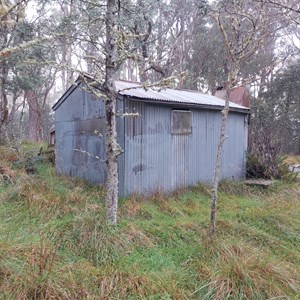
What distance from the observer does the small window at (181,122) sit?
696 centimetres

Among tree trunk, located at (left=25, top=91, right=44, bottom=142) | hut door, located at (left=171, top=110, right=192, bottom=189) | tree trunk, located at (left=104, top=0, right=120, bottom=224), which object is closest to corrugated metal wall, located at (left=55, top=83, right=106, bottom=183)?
hut door, located at (left=171, top=110, right=192, bottom=189)

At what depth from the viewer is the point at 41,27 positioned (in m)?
8.04

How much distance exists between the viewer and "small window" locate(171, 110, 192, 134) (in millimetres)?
6961

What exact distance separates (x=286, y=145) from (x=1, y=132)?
1691cm

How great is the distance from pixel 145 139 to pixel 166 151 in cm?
70

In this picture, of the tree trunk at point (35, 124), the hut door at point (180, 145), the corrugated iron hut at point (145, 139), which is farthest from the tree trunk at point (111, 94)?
the tree trunk at point (35, 124)

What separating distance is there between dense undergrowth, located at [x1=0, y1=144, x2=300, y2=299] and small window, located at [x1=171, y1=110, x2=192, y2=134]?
71.4 inches

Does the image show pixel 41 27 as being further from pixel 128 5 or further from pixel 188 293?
pixel 188 293

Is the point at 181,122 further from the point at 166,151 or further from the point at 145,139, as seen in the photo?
the point at 145,139

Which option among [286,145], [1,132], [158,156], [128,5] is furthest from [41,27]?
[286,145]

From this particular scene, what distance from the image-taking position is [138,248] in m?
3.95

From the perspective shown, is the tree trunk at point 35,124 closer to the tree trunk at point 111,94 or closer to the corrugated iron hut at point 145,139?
the corrugated iron hut at point 145,139

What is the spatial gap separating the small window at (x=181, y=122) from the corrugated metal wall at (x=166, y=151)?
0.13 meters

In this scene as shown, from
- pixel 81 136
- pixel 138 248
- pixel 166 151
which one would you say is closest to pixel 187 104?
pixel 166 151
